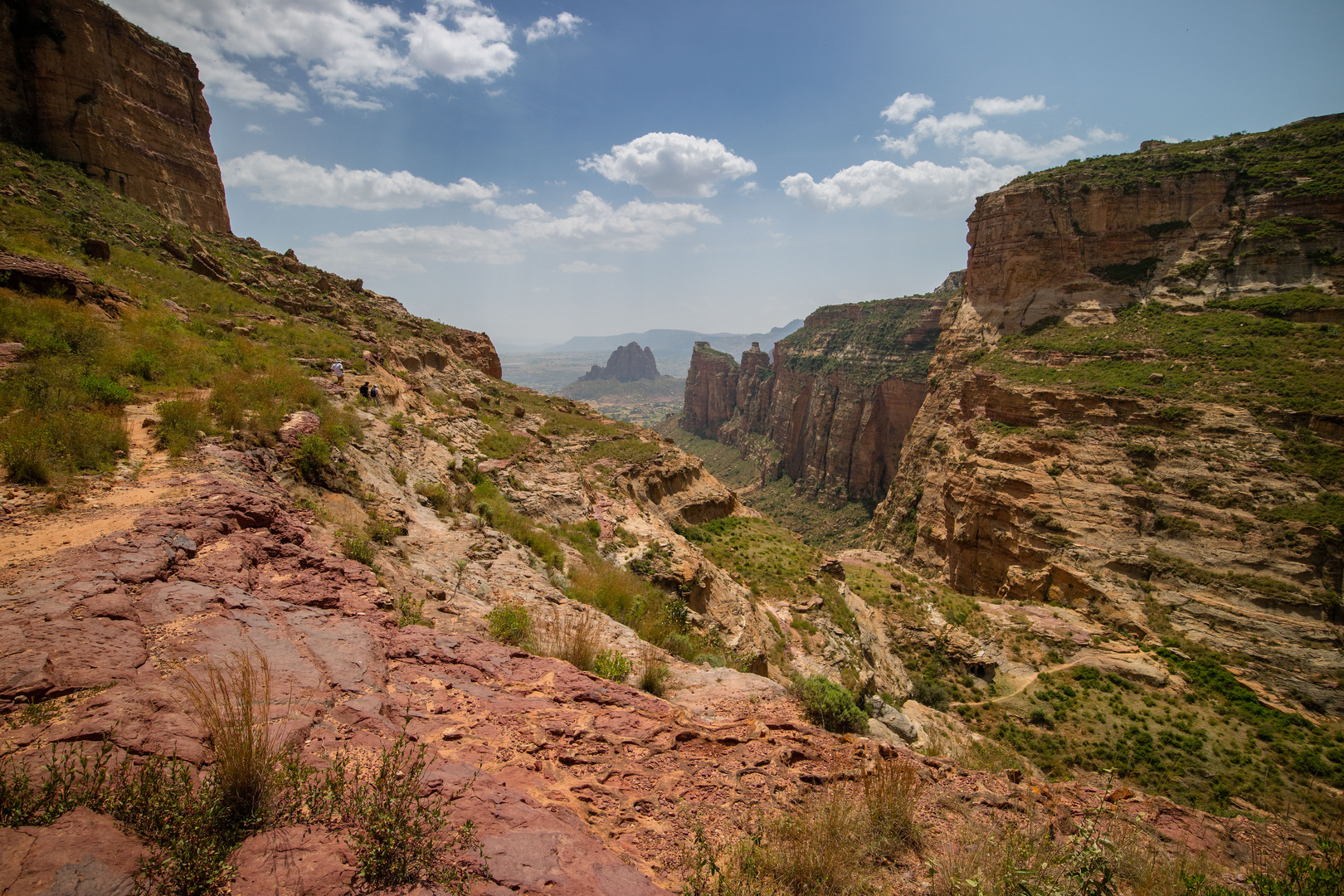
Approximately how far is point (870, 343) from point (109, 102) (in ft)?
325

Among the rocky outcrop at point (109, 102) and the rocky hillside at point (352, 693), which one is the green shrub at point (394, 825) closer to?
the rocky hillside at point (352, 693)

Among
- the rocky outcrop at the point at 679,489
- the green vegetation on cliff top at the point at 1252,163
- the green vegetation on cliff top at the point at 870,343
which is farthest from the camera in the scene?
the green vegetation on cliff top at the point at 870,343

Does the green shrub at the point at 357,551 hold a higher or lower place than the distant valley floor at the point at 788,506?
higher

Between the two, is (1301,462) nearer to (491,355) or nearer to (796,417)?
(491,355)

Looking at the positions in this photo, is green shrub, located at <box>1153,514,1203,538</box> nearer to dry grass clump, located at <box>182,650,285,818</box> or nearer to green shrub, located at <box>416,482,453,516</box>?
green shrub, located at <box>416,482,453,516</box>

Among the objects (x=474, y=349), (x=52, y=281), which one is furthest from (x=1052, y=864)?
(x=474, y=349)

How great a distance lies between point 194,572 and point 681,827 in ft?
17.8

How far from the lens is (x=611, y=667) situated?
20.8ft

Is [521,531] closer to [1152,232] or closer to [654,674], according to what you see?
[654,674]

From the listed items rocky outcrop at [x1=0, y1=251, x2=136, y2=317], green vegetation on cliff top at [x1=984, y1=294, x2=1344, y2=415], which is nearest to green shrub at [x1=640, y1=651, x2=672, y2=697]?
rocky outcrop at [x1=0, y1=251, x2=136, y2=317]

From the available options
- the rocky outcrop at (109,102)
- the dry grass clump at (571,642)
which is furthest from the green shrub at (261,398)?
the rocky outcrop at (109,102)

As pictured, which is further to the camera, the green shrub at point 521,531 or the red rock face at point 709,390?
the red rock face at point 709,390

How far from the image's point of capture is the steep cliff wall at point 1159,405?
72.1 ft

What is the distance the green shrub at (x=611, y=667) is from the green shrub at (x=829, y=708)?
2.49 meters
